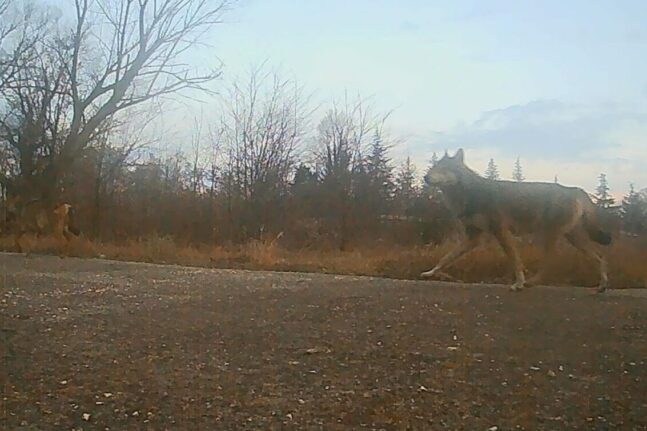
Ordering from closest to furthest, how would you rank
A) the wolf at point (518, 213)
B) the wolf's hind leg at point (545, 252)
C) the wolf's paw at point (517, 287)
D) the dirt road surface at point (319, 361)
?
the dirt road surface at point (319, 361) < the wolf's paw at point (517, 287) < the wolf at point (518, 213) < the wolf's hind leg at point (545, 252)

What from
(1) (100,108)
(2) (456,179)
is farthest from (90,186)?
(2) (456,179)

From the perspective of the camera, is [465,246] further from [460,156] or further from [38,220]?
[38,220]

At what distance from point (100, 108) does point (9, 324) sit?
22068 mm

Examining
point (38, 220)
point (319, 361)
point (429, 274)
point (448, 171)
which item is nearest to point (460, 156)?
point (448, 171)

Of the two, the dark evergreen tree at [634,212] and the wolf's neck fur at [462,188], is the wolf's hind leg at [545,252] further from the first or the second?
the dark evergreen tree at [634,212]

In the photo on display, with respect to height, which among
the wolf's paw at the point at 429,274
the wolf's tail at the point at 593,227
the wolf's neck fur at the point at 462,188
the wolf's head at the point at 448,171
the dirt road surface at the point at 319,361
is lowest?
the dirt road surface at the point at 319,361

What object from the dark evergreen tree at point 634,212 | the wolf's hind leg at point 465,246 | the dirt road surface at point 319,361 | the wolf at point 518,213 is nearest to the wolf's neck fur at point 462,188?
the wolf at point 518,213

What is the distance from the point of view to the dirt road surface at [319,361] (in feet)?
11.8

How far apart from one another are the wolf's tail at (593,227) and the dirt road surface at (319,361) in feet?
5.47

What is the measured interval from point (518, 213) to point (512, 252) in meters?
0.54

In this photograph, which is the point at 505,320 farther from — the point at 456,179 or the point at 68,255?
the point at 68,255

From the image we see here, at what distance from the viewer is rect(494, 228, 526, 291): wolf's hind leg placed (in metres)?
9.07

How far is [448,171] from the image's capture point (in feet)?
33.7

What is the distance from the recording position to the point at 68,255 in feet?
54.0
